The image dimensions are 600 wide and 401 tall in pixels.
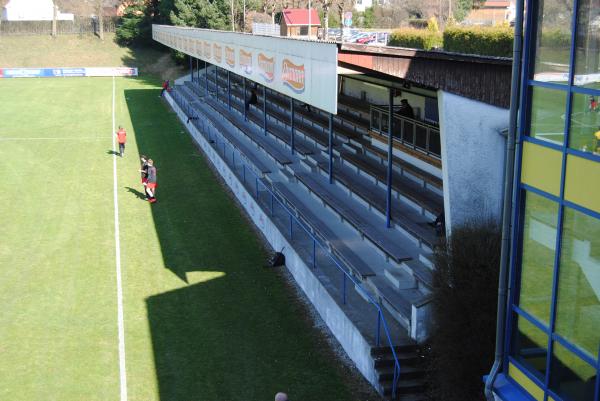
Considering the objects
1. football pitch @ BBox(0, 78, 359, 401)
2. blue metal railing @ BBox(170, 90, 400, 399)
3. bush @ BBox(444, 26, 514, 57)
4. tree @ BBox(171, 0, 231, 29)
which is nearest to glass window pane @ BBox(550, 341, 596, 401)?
blue metal railing @ BBox(170, 90, 400, 399)

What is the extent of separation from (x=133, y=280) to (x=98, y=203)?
6979 millimetres

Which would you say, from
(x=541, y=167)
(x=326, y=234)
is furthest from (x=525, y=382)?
(x=326, y=234)

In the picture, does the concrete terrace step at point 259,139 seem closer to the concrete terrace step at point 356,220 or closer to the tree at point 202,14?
the concrete terrace step at point 356,220

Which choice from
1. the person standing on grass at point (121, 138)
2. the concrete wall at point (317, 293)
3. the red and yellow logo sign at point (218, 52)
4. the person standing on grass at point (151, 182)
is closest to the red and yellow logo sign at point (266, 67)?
the concrete wall at point (317, 293)

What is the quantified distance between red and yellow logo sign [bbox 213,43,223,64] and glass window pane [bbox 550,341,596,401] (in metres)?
20.7

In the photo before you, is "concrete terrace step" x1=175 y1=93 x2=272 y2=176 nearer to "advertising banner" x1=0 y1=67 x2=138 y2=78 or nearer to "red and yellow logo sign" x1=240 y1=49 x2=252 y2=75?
→ "red and yellow logo sign" x1=240 y1=49 x2=252 y2=75

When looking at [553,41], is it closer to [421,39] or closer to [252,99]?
[252,99]

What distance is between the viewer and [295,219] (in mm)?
16469

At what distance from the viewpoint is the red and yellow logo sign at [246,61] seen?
68.7 ft

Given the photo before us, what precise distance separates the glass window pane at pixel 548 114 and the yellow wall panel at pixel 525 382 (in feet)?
8.78

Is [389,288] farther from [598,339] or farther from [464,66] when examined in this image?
[598,339]

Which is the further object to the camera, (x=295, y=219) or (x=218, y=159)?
(x=218, y=159)

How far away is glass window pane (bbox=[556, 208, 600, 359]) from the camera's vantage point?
23.3ft

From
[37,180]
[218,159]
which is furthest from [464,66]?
[37,180]
